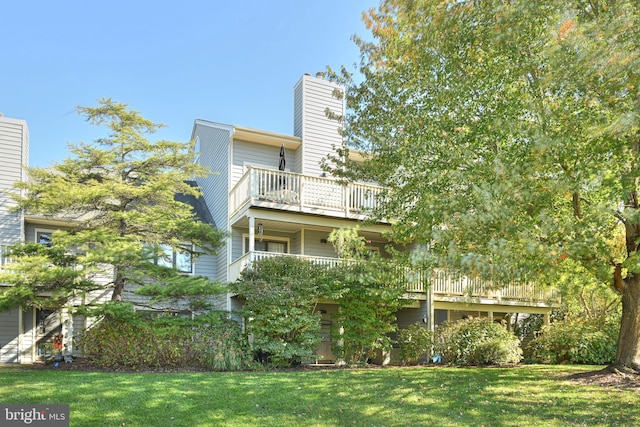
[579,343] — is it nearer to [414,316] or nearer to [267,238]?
[414,316]

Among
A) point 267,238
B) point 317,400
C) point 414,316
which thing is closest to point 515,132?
point 317,400

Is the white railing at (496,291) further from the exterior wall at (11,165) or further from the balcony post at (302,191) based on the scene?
the exterior wall at (11,165)

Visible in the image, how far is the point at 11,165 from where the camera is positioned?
55.3 feet

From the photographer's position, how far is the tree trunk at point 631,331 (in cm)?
1080

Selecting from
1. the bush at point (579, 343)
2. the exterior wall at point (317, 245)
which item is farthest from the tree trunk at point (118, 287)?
the bush at point (579, 343)

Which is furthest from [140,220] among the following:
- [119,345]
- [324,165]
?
[324,165]

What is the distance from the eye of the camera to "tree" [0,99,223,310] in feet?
41.0

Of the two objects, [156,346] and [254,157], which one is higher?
[254,157]

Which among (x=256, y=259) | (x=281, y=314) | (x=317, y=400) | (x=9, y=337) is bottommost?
(x=317, y=400)

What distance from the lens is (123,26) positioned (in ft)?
54.0

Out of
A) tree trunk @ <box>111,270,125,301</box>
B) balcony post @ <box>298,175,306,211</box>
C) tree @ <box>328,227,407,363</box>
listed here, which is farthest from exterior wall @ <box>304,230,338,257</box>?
tree trunk @ <box>111,270,125,301</box>

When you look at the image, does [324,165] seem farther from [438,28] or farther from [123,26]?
[123,26]

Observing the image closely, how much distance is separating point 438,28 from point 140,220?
28.0ft

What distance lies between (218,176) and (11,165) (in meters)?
6.69
